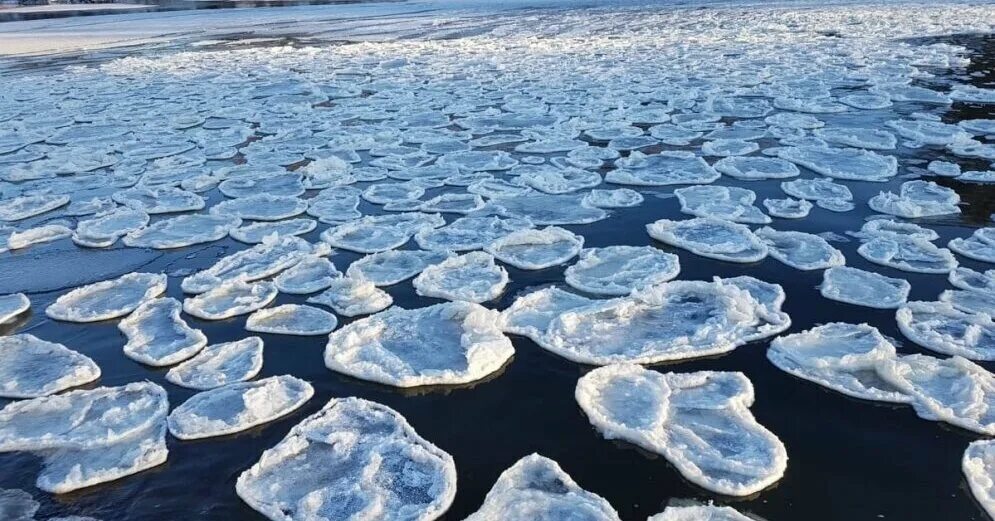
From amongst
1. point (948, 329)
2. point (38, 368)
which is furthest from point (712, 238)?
point (38, 368)

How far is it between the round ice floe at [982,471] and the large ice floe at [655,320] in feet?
3.17

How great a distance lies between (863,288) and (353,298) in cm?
274

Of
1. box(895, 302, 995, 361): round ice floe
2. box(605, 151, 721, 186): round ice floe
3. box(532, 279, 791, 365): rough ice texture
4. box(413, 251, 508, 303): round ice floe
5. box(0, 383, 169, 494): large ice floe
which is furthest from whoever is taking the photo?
box(605, 151, 721, 186): round ice floe

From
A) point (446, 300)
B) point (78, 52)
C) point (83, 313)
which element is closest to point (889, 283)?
point (446, 300)

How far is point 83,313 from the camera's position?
364 centimetres

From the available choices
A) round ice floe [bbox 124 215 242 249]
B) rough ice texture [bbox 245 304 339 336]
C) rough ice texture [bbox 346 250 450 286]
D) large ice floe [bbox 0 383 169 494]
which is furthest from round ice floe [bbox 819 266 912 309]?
round ice floe [bbox 124 215 242 249]

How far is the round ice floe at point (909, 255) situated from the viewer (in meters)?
3.73

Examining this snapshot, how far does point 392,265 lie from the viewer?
4.10 meters

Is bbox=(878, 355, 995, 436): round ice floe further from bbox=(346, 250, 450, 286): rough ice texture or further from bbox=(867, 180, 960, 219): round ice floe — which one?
bbox=(346, 250, 450, 286): rough ice texture

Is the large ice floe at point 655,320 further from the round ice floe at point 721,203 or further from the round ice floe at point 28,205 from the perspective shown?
the round ice floe at point 28,205

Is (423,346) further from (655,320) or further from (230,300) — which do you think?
(230,300)

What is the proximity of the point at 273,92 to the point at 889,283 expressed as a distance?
380 inches

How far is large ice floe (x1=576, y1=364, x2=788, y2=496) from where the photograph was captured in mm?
2295

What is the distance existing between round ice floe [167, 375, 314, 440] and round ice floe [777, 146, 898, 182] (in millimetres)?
4501
